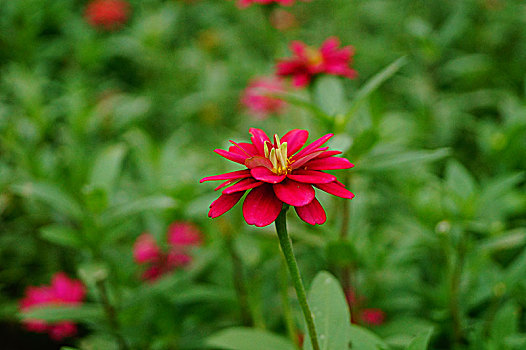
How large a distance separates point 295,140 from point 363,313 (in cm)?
56

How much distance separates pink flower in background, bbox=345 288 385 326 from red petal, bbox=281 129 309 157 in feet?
1.56

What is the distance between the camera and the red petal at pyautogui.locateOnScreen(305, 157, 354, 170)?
1.91 feet

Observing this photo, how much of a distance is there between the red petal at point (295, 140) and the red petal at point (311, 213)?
0.39 feet

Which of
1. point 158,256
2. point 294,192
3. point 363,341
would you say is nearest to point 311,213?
point 294,192

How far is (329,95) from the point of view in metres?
1.05

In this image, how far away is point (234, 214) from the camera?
1.23 meters

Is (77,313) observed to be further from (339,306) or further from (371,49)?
(371,49)

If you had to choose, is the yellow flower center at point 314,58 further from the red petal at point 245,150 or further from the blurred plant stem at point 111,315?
the blurred plant stem at point 111,315

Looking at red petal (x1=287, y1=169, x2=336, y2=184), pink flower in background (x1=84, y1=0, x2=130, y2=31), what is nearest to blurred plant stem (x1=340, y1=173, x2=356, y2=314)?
red petal (x1=287, y1=169, x2=336, y2=184)

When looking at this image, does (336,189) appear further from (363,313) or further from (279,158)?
(363,313)

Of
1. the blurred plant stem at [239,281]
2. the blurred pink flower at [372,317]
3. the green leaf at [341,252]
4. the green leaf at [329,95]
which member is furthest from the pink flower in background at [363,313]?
the green leaf at [329,95]

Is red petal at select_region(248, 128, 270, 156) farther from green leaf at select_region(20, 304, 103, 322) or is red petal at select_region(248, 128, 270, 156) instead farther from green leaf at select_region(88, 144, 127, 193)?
green leaf at select_region(20, 304, 103, 322)

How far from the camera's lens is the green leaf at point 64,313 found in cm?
96

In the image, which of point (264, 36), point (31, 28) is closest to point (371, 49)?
point (264, 36)
